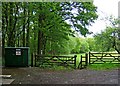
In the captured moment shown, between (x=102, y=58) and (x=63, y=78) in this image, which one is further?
(x=102, y=58)

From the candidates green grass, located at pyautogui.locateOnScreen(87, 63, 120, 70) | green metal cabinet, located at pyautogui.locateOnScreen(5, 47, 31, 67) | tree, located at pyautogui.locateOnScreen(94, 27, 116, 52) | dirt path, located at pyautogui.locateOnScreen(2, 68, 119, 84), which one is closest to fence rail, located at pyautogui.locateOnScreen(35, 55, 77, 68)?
green metal cabinet, located at pyautogui.locateOnScreen(5, 47, 31, 67)

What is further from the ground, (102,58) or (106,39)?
(106,39)

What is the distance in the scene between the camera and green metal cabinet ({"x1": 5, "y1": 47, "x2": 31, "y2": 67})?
11086 millimetres

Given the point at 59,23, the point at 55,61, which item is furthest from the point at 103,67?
the point at 59,23

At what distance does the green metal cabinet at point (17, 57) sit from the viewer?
11.1 metres

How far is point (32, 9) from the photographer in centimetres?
1322

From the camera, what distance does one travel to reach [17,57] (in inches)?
439

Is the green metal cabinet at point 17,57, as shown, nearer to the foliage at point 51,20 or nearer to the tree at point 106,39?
the foliage at point 51,20

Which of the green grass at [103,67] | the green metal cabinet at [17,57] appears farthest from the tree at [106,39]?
the green metal cabinet at [17,57]

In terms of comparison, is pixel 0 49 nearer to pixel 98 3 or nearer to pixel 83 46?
pixel 98 3

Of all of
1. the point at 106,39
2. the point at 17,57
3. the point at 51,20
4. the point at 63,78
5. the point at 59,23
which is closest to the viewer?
the point at 63,78

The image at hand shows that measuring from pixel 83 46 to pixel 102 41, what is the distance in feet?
20.1

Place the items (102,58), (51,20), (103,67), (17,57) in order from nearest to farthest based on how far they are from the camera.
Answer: (17,57)
(103,67)
(102,58)
(51,20)

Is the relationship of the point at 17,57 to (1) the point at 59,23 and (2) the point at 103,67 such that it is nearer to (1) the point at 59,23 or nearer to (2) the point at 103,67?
(2) the point at 103,67
